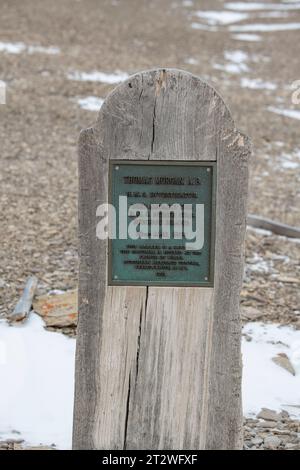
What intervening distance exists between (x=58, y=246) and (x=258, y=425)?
307cm

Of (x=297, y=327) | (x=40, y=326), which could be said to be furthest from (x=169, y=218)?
(x=297, y=327)

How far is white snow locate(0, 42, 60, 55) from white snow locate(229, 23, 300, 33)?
24.3 feet

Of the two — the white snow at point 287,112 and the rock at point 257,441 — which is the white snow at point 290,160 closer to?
the white snow at point 287,112

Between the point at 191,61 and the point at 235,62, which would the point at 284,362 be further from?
the point at 235,62

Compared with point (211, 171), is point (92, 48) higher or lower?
higher

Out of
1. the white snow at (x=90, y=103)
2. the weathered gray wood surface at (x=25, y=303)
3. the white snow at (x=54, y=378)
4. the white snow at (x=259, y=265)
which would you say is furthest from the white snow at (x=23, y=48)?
the white snow at (x=54, y=378)

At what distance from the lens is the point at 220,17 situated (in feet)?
76.0

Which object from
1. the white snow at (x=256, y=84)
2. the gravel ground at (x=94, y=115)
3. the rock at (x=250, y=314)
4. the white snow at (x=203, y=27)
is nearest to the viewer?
the rock at (x=250, y=314)

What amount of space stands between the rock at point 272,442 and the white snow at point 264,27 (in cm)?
1805

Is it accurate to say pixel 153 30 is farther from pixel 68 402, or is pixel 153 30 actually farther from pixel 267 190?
pixel 68 402

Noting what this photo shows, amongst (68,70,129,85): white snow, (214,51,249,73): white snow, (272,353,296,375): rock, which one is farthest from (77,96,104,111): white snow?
(272,353,296,375): rock

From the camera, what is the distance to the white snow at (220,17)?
879 inches

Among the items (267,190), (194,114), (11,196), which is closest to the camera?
(194,114)

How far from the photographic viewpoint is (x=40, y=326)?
5.56 m
